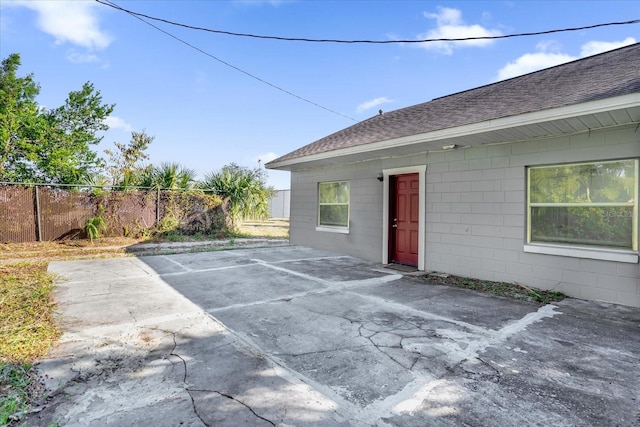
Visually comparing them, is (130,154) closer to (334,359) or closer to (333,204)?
(333,204)

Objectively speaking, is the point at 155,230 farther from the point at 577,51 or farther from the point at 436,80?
the point at 577,51

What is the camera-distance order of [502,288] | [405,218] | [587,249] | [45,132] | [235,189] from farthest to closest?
[45,132]
[235,189]
[405,218]
[502,288]
[587,249]

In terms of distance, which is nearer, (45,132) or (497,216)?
(497,216)

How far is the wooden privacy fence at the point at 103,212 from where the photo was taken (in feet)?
31.0

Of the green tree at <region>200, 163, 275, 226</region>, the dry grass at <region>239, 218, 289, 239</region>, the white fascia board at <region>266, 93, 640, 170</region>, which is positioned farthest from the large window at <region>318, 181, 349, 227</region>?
the green tree at <region>200, 163, 275, 226</region>

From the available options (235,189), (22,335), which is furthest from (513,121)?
(235,189)

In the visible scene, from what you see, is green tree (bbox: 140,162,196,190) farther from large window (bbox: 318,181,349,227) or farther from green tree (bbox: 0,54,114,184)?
large window (bbox: 318,181,349,227)

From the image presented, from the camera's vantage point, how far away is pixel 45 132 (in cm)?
1368

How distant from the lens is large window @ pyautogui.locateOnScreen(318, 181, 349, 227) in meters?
9.04

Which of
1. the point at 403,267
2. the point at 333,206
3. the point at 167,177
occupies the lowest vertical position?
the point at 403,267

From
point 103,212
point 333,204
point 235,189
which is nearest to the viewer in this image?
point 333,204

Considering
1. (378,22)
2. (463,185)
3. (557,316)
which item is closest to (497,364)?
(557,316)

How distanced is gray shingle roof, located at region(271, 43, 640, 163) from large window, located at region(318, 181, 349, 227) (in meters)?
1.44

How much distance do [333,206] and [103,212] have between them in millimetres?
7803
